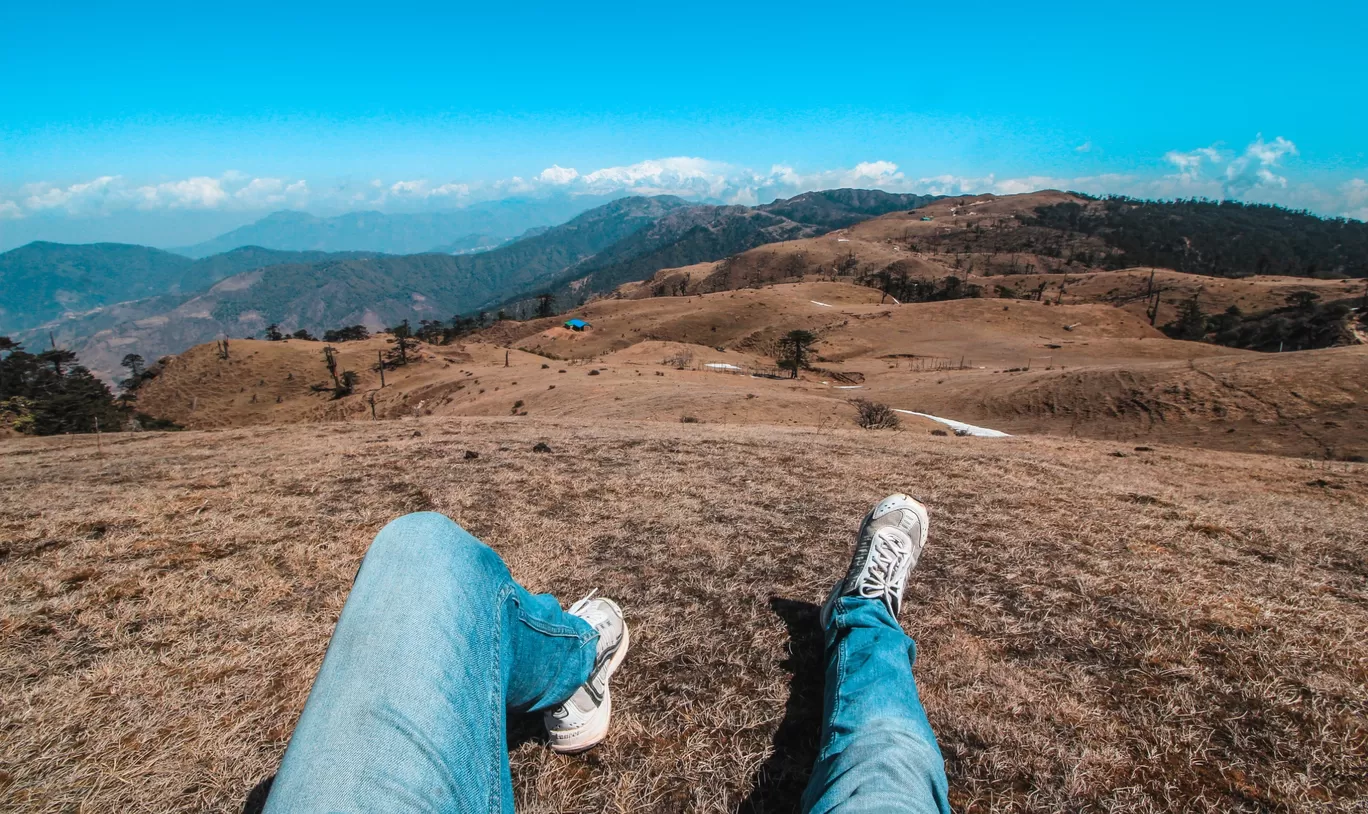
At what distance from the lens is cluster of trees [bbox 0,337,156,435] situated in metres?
28.6

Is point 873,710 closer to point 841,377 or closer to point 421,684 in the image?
point 421,684

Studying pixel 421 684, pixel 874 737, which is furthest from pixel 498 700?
pixel 874 737

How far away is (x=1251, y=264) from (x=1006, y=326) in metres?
159

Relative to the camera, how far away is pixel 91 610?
4000 millimetres

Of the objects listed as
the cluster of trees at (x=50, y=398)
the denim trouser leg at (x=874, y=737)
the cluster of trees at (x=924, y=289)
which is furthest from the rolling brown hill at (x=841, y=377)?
the denim trouser leg at (x=874, y=737)

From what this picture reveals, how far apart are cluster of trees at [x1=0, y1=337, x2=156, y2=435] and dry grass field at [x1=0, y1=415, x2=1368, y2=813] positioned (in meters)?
29.1

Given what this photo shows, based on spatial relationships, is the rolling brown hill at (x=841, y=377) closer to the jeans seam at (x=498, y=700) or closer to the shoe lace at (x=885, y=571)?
the shoe lace at (x=885, y=571)

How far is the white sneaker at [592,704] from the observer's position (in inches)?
110

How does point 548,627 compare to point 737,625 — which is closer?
point 548,627

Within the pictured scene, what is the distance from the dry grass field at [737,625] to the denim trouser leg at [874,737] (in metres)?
0.41

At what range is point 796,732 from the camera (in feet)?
9.55

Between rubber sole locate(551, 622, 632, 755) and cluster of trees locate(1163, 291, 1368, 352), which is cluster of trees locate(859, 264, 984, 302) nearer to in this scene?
cluster of trees locate(1163, 291, 1368, 352)

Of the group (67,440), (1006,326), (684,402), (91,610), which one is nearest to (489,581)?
(91,610)

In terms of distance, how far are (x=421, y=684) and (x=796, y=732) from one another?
1.96m
